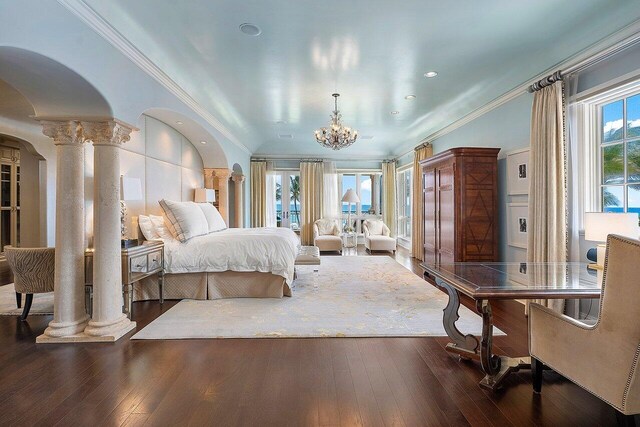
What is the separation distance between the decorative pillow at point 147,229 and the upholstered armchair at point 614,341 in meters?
4.22

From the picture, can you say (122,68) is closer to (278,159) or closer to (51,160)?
(51,160)

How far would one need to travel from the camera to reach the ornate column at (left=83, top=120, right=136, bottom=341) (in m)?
2.86

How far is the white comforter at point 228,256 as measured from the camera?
3891 mm

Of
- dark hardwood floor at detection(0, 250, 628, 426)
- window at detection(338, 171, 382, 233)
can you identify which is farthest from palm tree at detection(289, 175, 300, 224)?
dark hardwood floor at detection(0, 250, 628, 426)

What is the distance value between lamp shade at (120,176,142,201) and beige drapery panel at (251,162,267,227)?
5.24m

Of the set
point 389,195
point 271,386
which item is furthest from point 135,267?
point 389,195

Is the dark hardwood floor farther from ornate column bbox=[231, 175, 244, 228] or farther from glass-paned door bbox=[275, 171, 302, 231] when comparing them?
glass-paned door bbox=[275, 171, 302, 231]

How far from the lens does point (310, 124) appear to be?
273 inches

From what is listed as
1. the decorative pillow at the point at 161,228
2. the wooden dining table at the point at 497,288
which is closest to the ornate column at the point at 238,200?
the decorative pillow at the point at 161,228

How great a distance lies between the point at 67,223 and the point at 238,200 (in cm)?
531

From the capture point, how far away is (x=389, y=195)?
392 inches

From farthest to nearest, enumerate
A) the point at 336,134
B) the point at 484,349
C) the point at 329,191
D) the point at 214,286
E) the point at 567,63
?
the point at 329,191 → the point at 336,134 → the point at 214,286 → the point at 567,63 → the point at 484,349

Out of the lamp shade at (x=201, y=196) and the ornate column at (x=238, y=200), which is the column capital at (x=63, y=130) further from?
the ornate column at (x=238, y=200)

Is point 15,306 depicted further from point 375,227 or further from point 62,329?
point 375,227
